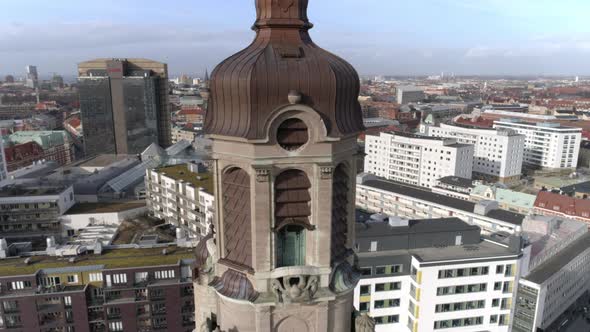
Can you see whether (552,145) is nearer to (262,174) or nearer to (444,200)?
(444,200)

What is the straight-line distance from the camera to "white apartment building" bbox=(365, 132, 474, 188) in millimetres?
111688

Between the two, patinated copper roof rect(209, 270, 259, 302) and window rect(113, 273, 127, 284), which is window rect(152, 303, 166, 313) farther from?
patinated copper roof rect(209, 270, 259, 302)

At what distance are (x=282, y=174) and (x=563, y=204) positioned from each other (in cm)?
8810

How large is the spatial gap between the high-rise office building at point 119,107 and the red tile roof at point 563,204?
126541 mm

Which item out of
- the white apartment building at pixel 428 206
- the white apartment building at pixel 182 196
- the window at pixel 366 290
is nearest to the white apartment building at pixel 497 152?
Result: the white apartment building at pixel 428 206

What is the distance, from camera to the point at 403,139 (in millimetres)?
120188

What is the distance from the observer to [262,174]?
11.3m

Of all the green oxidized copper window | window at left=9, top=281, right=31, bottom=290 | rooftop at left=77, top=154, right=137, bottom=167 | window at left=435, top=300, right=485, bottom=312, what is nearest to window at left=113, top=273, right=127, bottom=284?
window at left=9, top=281, right=31, bottom=290

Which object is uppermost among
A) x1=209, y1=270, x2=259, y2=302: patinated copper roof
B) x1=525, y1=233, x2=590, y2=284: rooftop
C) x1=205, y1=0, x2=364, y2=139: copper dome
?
x1=205, y1=0, x2=364, y2=139: copper dome

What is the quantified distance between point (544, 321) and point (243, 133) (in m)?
60.1

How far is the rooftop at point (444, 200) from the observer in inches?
2812

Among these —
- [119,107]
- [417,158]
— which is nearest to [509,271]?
[417,158]

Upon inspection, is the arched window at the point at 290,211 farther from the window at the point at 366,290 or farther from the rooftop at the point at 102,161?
the rooftop at the point at 102,161

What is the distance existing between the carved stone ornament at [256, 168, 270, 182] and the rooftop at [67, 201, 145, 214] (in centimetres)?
7906
